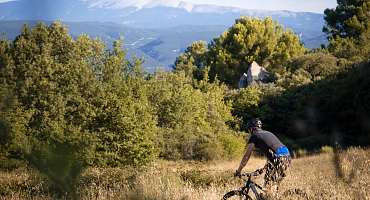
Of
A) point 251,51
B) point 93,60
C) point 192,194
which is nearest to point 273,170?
point 192,194

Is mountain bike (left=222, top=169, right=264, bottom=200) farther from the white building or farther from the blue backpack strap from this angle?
the white building

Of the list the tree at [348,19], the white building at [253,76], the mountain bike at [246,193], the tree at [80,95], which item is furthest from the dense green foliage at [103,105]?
the tree at [348,19]

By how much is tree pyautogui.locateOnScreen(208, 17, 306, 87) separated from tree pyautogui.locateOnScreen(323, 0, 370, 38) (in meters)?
5.20

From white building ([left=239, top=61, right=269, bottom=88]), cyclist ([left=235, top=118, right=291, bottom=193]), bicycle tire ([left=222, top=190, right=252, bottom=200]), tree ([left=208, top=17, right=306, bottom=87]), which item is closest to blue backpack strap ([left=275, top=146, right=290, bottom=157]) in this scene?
cyclist ([left=235, top=118, right=291, bottom=193])

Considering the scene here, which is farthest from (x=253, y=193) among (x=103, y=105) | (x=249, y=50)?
(x=249, y=50)

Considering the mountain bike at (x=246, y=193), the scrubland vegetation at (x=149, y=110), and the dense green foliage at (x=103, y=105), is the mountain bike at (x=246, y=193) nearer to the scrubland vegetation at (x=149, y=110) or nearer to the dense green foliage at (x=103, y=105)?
the scrubland vegetation at (x=149, y=110)

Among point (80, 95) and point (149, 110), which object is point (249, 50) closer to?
point (149, 110)

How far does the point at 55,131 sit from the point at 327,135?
16.5 meters

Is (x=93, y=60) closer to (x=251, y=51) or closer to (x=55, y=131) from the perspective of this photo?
(x=55, y=131)

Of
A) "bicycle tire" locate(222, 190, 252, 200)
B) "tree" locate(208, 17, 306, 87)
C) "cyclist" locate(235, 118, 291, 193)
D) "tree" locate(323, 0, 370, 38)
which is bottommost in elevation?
"tree" locate(208, 17, 306, 87)

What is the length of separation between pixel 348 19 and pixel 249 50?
35.1 feet

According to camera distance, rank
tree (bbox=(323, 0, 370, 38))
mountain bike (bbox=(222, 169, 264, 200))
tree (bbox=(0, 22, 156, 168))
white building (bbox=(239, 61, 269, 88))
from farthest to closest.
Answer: tree (bbox=(323, 0, 370, 38)) < white building (bbox=(239, 61, 269, 88)) < tree (bbox=(0, 22, 156, 168)) < mountain bike (bbox=(222, 169, 264, 200))

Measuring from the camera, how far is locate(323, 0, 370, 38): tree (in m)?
49.7

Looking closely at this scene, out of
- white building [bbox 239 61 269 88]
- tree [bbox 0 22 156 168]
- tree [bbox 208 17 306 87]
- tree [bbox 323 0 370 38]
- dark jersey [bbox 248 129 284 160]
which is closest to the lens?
dark jersey [bbox 248 129 284 160]
